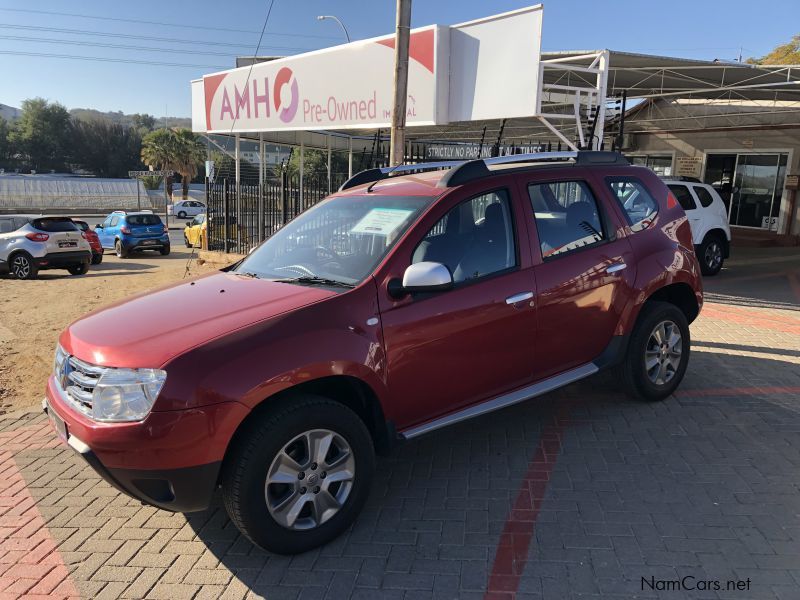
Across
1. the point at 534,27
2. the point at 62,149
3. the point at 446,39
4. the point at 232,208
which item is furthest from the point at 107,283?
the point at 62,149

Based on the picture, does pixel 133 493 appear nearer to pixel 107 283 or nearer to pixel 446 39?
pixel 446 39

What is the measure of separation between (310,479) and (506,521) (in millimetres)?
1116

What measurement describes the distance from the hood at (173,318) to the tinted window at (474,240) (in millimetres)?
768

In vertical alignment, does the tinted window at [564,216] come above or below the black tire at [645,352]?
above

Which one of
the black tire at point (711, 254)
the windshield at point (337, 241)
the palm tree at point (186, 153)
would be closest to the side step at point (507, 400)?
the windshield at point (337, 241)

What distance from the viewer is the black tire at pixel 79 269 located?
50.8ft

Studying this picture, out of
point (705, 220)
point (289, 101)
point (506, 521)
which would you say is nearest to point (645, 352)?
point (506, 521)

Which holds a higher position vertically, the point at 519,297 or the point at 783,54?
the point at 783,54

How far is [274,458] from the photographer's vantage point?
2738mm

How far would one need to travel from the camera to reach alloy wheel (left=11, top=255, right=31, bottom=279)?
1448 centimetres

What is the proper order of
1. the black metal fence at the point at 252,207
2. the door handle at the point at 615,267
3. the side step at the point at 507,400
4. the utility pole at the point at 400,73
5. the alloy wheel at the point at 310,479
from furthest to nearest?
1. the black metal fence at the point at 252,207
2. the utility pole at the point at 400,73
3. the door handle at the point at 615,267
4. the side step at the point at 507,400
5. the alloy wheel at the point at 310,479

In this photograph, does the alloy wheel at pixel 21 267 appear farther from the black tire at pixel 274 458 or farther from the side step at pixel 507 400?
the side step at pixel 507 400

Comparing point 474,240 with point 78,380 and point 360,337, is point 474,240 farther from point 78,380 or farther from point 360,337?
point 78,380

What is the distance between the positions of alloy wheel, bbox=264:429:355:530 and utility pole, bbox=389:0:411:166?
4.22 m
